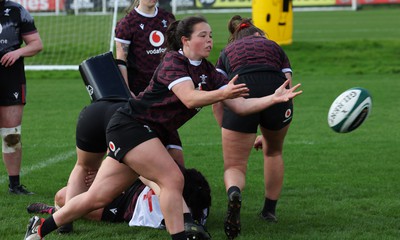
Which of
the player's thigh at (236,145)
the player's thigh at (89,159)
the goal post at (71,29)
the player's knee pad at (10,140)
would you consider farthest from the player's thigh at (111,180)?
the goal post at (71,29)

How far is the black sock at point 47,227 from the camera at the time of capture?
592cm

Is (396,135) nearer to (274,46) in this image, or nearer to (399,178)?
(399,178)

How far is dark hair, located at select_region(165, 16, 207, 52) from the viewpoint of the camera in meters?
5.67

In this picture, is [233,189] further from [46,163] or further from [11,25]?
[46,163]

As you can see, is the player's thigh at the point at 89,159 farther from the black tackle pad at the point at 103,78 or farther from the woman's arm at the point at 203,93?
the woman's arm at the point at 203,93

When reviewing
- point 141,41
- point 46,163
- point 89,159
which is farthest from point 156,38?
point 46,163

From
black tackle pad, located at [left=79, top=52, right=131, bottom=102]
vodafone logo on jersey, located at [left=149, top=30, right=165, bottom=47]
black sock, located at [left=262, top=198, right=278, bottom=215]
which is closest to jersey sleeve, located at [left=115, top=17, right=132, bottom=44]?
vodafone logo on jersey, located at [left=149, top=30, right=165, bottom=47]

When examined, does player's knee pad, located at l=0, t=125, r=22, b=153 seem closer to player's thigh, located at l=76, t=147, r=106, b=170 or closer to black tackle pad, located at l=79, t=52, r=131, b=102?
black tackle pad, located at l=79, t=52, r=131, b=102

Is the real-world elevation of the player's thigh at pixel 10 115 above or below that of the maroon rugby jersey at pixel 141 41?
below

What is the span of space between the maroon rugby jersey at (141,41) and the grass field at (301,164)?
1.32 metres

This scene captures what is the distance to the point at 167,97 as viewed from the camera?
5598 millimetres

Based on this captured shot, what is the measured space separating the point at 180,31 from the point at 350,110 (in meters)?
1.73

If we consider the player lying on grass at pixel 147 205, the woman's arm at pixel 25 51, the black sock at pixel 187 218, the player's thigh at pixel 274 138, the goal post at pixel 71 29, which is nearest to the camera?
the black sock at pixel 187 218

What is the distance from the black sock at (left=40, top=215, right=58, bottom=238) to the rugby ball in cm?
235
